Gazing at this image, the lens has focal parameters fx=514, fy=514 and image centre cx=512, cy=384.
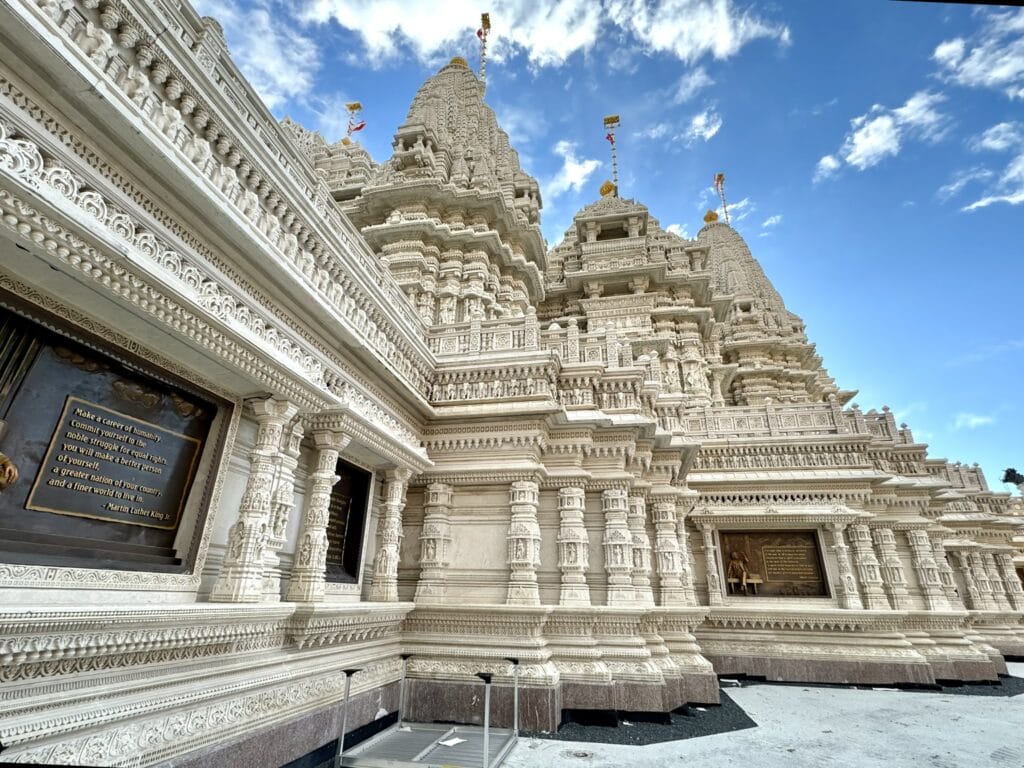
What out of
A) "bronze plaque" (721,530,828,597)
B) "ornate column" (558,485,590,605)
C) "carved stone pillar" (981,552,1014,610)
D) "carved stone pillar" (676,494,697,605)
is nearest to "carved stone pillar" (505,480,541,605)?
"ornate column" (558,485,590,605)

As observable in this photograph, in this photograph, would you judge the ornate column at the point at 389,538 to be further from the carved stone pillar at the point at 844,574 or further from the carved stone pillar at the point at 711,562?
the carved stone pillar at the point at 844,574

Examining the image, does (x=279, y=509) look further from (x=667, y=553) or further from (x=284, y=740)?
(x=667, y=553)

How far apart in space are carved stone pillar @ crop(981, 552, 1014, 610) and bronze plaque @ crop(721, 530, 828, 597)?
11.3 metres

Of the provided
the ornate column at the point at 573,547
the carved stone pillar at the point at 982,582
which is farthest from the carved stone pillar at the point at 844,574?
the carved stone pillar at the point at 982,582

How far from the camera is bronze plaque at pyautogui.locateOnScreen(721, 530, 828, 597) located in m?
13.7

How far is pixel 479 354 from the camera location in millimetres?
9719

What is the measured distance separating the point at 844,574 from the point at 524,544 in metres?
10.1

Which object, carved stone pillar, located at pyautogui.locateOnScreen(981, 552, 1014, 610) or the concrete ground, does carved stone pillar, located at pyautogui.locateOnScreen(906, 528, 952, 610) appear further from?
carved stone pillar, located at pyautogui.locateOnScreen(981, 552, 1014, 610)

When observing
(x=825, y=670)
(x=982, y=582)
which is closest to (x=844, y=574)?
(x=825, y=670)

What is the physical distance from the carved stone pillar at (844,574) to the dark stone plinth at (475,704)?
9.58 meters

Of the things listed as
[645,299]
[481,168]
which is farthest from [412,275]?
[645,299]

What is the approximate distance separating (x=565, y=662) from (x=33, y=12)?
924 centimetres

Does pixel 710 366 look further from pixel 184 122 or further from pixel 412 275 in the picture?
pixel 184 122

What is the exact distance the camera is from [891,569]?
45.6 ft
